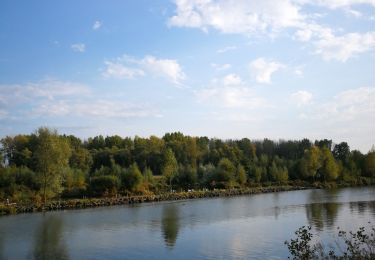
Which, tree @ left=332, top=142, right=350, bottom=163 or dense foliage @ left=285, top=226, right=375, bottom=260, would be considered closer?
dense foliage @ left=285, top=226, right=375, bottom=260

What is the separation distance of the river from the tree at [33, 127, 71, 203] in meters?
10.6

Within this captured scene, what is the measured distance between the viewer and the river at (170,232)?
82.5 ft

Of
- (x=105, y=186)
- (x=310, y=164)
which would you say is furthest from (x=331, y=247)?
(x=310, y=164)

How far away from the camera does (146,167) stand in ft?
275

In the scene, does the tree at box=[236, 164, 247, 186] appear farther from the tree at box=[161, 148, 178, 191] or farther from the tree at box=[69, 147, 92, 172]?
the tree at box=[69, 147, 92, 172]

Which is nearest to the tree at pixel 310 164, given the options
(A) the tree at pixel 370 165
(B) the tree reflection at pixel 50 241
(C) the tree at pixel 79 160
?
(A) the tree at pixel 370 165

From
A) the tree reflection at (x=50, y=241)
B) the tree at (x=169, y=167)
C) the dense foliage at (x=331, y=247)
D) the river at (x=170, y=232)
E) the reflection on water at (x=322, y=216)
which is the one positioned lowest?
the tree reflection at (x=50, y=241)

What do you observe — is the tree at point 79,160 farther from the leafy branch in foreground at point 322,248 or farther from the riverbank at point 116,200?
the leafy branch in foreground at point 322,248

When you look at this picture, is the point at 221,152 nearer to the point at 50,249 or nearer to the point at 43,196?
the point at 43,196

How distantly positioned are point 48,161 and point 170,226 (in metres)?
28.2

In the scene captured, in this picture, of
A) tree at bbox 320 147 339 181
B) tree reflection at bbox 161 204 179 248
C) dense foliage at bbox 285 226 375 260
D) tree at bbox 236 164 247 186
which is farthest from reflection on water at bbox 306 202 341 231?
tree at bbox 320 147 339 181

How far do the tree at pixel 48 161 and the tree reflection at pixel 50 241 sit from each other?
1601cm

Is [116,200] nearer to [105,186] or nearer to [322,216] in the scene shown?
[105,186]

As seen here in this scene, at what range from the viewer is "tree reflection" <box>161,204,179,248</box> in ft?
94.7
